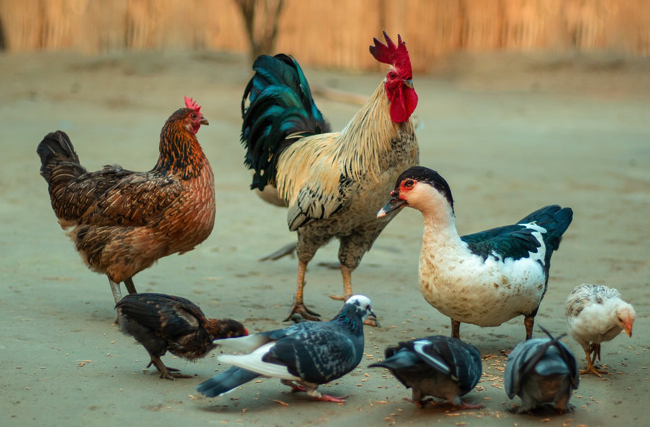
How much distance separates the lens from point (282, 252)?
894 centimetres

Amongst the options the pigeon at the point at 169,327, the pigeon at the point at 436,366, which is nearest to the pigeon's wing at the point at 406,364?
the pigeon at the point at 436,366

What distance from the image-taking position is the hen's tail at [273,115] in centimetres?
759

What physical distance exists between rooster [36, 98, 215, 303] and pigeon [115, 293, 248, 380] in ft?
3.84

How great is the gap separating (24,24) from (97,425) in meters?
15.7

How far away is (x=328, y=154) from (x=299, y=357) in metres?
2.66

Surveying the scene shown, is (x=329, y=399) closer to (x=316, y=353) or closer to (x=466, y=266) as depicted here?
(x=316, y=353)

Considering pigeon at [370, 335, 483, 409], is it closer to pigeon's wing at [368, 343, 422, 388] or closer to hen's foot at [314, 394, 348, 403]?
pigeon's wing at [368, 343, 422, 388]

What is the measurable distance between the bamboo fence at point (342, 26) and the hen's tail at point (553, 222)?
12761 millimetres

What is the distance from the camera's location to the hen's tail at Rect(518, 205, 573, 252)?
6.11 meters

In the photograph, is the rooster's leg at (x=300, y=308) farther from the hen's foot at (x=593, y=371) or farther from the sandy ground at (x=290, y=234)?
the hen's foot at (x=593, y=371)

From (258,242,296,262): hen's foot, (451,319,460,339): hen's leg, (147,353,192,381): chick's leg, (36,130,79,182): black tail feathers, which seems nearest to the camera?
(147,353,192,381): chick's leg

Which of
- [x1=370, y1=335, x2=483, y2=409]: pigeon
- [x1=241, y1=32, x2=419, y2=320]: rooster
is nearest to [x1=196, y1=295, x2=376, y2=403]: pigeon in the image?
[x1=370, y1=335, x2=483, y2=409]: pigeon

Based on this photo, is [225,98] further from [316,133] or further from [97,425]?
[97,425]

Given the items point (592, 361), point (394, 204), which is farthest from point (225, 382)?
point (592, 361)
